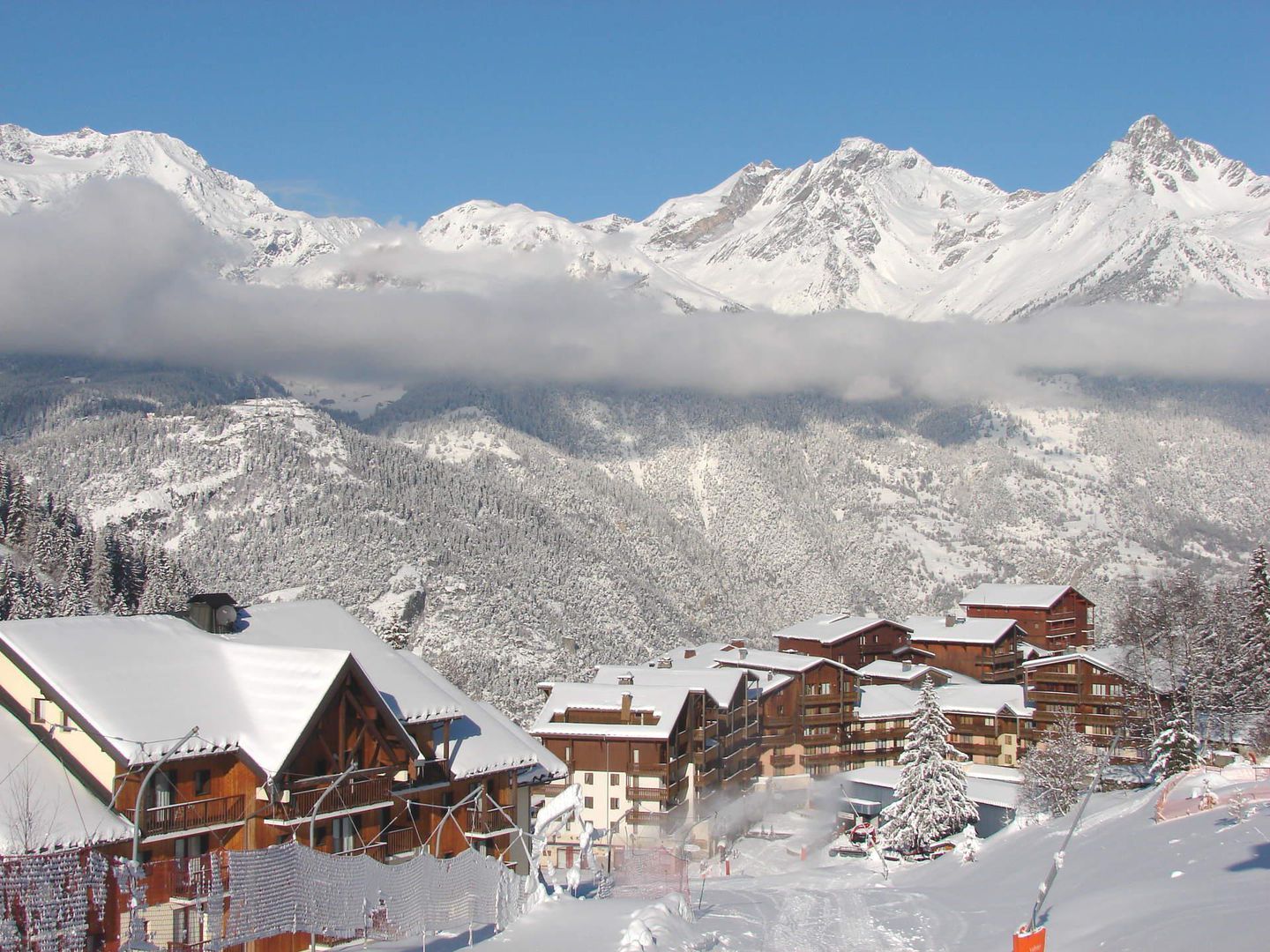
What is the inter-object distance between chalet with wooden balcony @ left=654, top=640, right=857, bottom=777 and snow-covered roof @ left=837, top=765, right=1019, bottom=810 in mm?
2822

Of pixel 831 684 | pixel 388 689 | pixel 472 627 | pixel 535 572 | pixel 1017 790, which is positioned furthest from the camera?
pixel 535 572

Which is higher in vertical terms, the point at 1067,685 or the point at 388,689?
the point at 388,689

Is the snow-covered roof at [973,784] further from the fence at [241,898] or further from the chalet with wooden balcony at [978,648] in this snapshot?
the fence at [241,898]

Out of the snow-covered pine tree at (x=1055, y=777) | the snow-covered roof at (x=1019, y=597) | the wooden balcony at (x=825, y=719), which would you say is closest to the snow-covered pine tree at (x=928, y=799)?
the snow-covered pine tree at (x=1055, y=777)

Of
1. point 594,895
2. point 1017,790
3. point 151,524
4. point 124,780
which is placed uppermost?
point 151,524

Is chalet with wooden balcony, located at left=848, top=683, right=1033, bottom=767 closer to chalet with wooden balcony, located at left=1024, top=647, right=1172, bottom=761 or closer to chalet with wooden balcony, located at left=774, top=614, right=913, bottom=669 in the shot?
chalet with wooden balcony, located at left=1024, top=647, right=1172, bottom=761

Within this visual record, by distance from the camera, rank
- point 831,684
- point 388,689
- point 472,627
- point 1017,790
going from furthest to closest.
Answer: point 472,627, point 831,684, point 1017,790, point 388,689

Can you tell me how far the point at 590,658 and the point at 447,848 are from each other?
425 feet

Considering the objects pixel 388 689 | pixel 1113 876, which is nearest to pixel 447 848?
pixel 388 689

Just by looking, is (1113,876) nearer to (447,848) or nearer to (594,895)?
→ (594,895)

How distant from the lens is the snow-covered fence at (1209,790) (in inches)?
→ 1284

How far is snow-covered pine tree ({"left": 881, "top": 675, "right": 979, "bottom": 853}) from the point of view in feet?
183

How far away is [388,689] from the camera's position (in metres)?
33.2

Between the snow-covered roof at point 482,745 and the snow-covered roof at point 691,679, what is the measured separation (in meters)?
33.6
